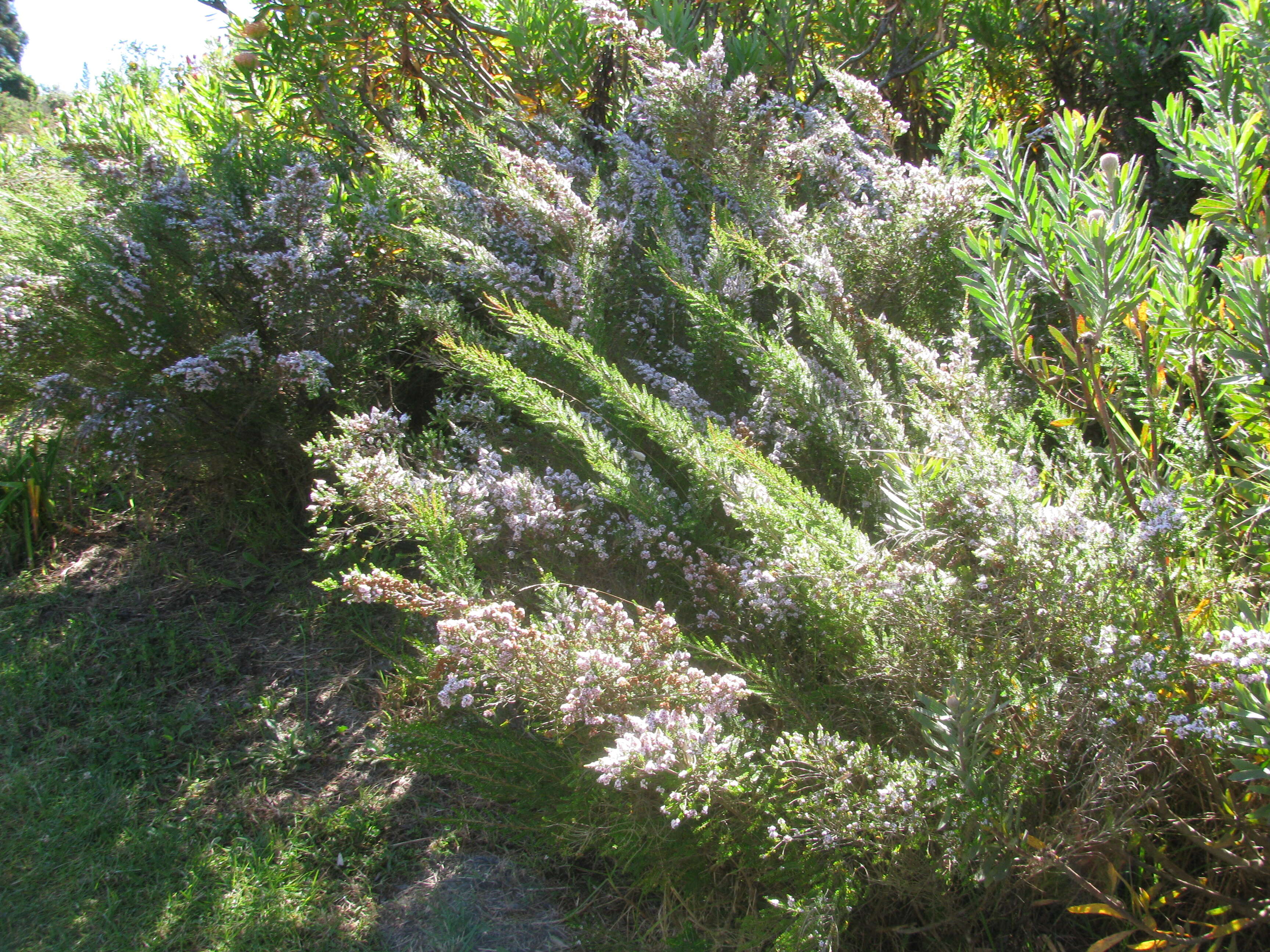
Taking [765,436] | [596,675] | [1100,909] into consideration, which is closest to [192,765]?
[596,675]

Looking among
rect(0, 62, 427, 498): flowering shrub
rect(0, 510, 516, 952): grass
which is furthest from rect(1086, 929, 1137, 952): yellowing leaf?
rect(0, 62, 427, 498): flowering shrub

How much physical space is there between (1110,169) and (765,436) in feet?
3.78

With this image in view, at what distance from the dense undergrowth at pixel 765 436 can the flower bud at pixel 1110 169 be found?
0.25 ft

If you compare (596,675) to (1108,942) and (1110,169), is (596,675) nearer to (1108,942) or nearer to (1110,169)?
(1108,942)

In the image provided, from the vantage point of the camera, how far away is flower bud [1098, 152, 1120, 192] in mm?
1463

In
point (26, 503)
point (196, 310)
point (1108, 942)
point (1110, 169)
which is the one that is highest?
point (196, 310)

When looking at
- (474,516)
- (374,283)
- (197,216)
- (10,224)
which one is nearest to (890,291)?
(474,516)

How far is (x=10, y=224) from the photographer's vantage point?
142 inches

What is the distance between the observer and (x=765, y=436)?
2443 millimetres

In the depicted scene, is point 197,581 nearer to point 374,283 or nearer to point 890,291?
point 374,283

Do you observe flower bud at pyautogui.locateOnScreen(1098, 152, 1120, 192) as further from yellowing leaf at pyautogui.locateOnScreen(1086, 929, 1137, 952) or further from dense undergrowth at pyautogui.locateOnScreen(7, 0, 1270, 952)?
yellowing leaf at pyautogui.locateOnScreen(1086, 929, 1137, 952)

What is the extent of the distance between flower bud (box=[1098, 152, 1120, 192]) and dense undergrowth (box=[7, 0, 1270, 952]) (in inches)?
3.0

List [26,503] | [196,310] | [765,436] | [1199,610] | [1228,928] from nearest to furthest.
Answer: [1228,928], [1199,610], [765,436], [196,310], [26,503]

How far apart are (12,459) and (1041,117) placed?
4.90 m
